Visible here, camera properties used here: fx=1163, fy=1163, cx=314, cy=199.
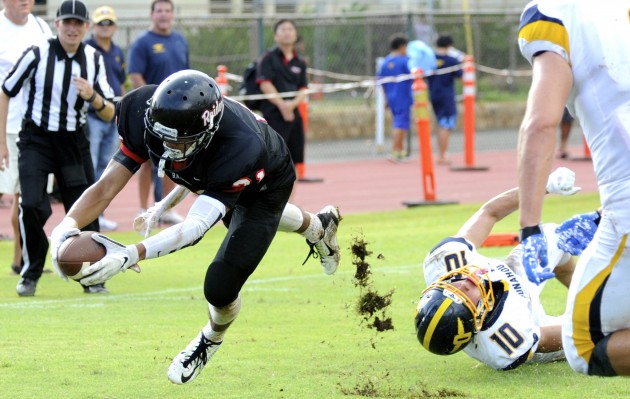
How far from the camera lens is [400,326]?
7.43 m

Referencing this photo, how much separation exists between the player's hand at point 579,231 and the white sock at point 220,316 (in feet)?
5.74

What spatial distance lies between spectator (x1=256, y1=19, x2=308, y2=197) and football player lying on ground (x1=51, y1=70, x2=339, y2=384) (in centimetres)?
645

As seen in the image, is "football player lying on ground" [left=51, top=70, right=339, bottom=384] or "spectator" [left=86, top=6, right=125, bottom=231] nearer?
"football player lying on ground" [left=51, top=70, right=339, bottom=384]

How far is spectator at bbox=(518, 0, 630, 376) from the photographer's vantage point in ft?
14.5

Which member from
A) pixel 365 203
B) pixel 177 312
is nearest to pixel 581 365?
pixel 177 312

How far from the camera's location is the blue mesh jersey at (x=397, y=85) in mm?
18734

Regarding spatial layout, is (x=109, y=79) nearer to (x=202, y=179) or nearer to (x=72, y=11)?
(x=72, y=11)

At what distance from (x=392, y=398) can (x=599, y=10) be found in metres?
2.17

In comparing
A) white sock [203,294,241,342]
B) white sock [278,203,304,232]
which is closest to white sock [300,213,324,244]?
white sock [278,203,304,232]

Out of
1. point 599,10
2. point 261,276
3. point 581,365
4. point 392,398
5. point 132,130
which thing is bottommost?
point 261,276

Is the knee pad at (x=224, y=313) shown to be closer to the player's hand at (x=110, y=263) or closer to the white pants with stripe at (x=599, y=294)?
the player's hand at (x=110, y=263)

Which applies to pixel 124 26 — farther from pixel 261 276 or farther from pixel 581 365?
pixel 581 365

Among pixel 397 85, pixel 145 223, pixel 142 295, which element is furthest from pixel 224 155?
pixel 397 85

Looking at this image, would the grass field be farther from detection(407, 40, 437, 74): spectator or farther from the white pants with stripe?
detection(407, 40, 437, 74): spectator
